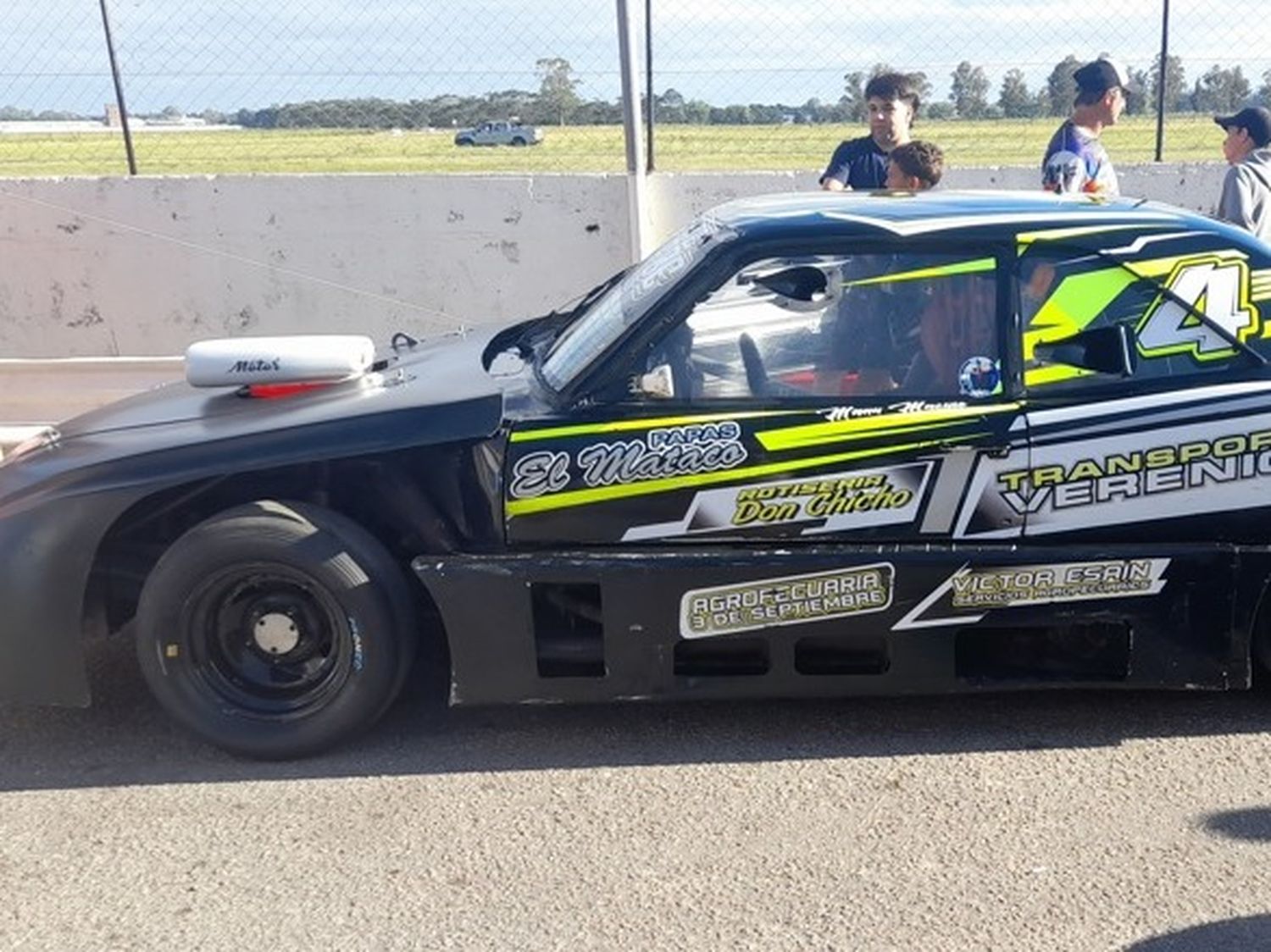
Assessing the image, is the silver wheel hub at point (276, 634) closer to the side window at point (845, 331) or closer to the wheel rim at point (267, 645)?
the wheel rim at point (267, 645)

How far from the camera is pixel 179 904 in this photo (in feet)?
11.1

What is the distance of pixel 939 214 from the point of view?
13.8ft

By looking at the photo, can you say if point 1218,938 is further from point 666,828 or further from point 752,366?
point 752,366

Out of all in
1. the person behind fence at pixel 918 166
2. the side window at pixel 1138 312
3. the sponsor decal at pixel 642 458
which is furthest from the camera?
the person behind fence at pixel 918 166

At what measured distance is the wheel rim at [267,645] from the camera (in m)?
4.05

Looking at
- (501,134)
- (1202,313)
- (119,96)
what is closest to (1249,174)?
(1202,313)

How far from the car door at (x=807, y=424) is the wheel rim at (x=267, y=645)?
650 mm

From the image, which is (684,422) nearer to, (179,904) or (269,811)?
(269,811)

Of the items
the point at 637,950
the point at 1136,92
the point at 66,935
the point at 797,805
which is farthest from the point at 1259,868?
the point at 1136,92

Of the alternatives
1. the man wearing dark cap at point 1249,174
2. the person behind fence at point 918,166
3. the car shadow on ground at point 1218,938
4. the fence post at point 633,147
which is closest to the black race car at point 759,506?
the car shadow on ground at point 1218,938

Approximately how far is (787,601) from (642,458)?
578mm

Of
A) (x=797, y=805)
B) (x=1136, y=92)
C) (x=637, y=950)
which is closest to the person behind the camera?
(x=637, y=950)

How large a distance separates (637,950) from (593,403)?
1539 millimetres

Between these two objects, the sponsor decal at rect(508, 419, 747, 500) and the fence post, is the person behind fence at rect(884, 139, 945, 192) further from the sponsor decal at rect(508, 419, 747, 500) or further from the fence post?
the fence post
